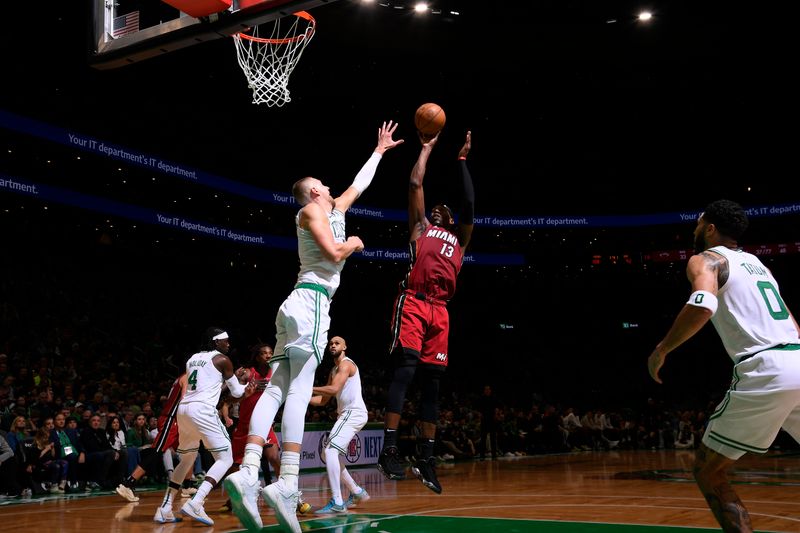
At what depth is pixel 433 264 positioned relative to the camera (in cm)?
602

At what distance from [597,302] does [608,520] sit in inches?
1081

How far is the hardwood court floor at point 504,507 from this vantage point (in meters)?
6.11

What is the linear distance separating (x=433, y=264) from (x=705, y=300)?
97.9 inches

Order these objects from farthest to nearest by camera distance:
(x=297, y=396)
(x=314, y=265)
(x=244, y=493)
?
1. (x=314, y=265)
2. (x=297, y=396)
3. (x=244, y=493)

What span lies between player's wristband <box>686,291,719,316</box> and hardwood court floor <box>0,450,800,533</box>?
7.86 feet

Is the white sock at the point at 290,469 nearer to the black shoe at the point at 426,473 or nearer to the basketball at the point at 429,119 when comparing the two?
the black shoe at the point at 426,473

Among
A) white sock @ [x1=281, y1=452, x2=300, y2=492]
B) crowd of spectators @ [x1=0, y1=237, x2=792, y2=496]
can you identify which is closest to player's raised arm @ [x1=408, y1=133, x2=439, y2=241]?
white sock @ [x1=281, y1=452, x2=300, y2=492]

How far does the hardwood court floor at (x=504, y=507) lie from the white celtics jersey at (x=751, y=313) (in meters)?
2.13

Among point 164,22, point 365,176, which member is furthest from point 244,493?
point 164,22

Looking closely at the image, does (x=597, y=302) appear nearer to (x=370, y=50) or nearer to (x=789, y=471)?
(x=370, y=50)

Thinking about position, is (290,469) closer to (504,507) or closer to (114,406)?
(504,507)

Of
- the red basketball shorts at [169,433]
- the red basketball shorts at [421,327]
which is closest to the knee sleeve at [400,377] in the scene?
the red basketball shorts at [421,327]

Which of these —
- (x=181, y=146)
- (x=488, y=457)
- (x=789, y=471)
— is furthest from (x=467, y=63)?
(x=789, y=471)

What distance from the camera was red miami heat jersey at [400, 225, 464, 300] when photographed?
6.00 m
